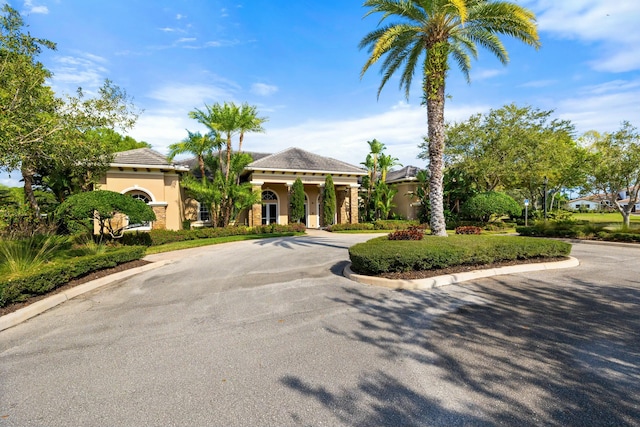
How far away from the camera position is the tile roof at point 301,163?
998 inches

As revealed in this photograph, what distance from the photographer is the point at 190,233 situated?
733 inches

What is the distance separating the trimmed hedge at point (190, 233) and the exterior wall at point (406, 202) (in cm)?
1333

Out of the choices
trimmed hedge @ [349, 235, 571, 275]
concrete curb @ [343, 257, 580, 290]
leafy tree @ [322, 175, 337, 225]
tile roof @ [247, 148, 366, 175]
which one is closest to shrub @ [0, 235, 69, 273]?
concrete curb @ [343, 257, 580, 290]

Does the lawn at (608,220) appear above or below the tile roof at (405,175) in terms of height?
below

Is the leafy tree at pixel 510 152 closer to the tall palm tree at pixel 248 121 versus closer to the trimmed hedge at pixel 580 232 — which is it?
the trimmed hedge at pixel 580 232

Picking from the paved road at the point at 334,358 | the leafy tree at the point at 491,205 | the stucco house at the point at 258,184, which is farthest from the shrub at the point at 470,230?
the stucco house at the point at 258,184

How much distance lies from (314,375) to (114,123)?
36.9 feet

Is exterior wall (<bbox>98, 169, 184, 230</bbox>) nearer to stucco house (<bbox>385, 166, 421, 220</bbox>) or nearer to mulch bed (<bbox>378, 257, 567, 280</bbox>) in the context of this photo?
mulch bed (<bbox>378, 257, 567, 280</bbox>)

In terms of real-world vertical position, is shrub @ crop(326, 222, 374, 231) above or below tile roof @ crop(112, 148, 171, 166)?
below

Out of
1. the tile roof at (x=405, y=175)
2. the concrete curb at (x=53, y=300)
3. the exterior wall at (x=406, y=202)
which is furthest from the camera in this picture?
the exterior wall at (x=406, y=202)

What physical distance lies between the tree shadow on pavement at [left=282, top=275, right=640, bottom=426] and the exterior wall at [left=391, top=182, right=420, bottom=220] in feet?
82.8

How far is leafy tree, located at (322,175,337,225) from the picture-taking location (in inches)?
1043

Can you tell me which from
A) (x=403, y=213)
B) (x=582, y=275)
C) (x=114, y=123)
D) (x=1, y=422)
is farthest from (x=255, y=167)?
(x=1, y=422)

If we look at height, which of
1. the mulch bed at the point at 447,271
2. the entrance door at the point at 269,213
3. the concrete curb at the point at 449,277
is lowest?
the concrete curb at the point at 449,277
